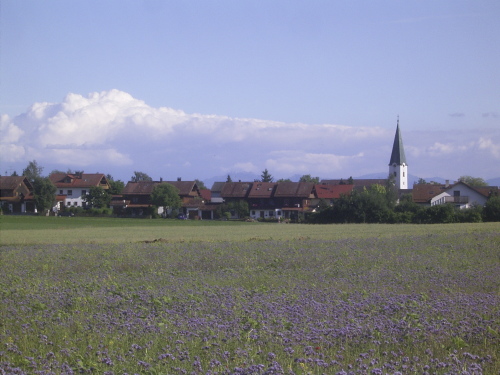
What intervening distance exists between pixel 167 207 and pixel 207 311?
102m

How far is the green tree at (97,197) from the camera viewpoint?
11662cm

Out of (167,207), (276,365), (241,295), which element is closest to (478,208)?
(167,207)

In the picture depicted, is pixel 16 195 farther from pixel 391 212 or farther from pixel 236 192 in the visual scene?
pixel 391 212

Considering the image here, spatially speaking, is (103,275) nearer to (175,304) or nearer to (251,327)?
(175,304)

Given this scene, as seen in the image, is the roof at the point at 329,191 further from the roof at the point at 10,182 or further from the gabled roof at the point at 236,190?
the roof at the point at 10,182

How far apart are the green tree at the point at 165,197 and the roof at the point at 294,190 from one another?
19.0 m

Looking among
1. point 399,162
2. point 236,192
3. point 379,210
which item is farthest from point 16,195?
point 399,162

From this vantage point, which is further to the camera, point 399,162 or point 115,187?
point 399,162

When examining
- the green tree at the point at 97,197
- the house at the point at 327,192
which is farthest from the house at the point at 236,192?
the green tree at the point at 97,197

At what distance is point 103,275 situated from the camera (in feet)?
54.7

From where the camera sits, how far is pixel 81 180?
4916 inches

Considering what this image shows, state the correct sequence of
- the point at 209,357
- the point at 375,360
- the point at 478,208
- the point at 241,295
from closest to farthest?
1. the point at 375,360
2. the point at 209,357
3. the point at 241,295
4. the point at 478,208

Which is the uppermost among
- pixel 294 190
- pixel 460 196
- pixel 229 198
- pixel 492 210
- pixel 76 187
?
pixel 76 187

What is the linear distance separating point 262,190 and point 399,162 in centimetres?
5560
